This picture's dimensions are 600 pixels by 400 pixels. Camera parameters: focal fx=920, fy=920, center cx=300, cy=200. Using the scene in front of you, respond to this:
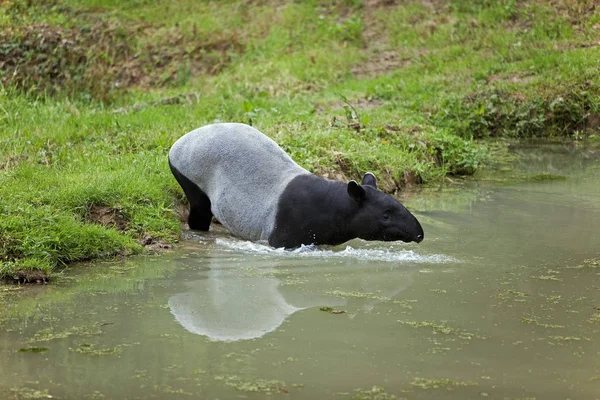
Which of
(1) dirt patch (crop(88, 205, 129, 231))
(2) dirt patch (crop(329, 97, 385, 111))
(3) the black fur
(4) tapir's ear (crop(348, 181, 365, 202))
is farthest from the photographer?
(2) dirt patch (crop(329, 97, 385, 111))

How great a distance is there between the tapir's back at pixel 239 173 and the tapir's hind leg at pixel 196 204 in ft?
0.23

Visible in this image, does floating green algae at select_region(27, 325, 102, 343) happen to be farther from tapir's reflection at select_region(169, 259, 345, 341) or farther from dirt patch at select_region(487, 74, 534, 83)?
dirt patch at select_region(487, 74, 534, 83)

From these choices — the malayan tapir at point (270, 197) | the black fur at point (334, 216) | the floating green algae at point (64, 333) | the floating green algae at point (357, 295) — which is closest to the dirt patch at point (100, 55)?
the malayan tapir at point (270, 197)

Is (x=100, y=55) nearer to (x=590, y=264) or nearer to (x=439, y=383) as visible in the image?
(x=590, y=264)

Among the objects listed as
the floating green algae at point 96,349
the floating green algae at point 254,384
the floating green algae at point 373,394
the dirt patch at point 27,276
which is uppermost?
the floating green algae at point 373,394

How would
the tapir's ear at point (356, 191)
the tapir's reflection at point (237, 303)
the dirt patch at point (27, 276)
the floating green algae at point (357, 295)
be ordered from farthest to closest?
the tapir's ear at point (356, 191) < the dirt patch at point (27, 276) < the floating green algae at point (357, 295) < the tapir's reflection at point (237, 303)

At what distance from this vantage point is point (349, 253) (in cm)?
825

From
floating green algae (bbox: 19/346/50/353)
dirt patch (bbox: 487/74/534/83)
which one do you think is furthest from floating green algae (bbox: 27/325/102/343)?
dirt patch (bbox: 487/74/534/83)

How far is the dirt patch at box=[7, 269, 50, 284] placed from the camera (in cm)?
713

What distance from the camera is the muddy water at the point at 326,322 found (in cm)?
492

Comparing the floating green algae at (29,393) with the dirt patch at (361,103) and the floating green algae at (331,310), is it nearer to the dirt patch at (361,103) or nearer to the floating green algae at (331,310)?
the floating green algae at (331,310)

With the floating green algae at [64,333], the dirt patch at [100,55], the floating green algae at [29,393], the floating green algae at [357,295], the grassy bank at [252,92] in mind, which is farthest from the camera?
the dirt patch at [100,55]

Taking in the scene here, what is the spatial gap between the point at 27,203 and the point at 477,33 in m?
12.3

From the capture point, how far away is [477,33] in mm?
18484
